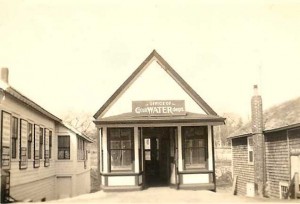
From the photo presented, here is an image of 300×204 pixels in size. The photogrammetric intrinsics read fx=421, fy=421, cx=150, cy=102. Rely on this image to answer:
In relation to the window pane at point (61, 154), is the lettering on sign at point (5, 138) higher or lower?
higher

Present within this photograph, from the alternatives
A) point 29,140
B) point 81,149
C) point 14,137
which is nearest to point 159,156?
point 29,140

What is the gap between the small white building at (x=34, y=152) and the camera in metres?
13.4

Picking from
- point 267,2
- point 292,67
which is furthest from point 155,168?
point 267,2

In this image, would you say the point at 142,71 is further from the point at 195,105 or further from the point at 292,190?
the point at 292,190

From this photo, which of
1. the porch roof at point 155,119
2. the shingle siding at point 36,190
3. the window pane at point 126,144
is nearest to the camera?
the shingle siding at point 36,190

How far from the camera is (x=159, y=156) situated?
61.7ft

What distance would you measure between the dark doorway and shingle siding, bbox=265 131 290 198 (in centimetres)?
528

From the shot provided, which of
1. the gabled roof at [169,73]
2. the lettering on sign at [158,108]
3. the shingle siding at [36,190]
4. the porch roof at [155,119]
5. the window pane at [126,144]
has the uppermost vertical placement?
the gabled roof at [169,73]

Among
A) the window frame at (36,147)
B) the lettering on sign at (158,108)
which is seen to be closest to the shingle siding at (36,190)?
the window frame at (36,147)

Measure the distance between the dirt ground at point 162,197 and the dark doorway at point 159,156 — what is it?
2.24 meters

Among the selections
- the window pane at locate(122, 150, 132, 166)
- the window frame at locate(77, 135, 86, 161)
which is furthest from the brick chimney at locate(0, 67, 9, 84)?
the window frame at locate(77, 135, 86, 161)

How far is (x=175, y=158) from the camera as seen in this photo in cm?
1655

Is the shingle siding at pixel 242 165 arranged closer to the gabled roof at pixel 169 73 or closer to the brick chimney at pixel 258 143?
the brick chimney at pixel 258 143

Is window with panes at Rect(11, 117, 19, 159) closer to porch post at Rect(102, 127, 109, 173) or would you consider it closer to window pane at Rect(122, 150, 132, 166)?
porch post at Rect(102, 127, 109, 173)
